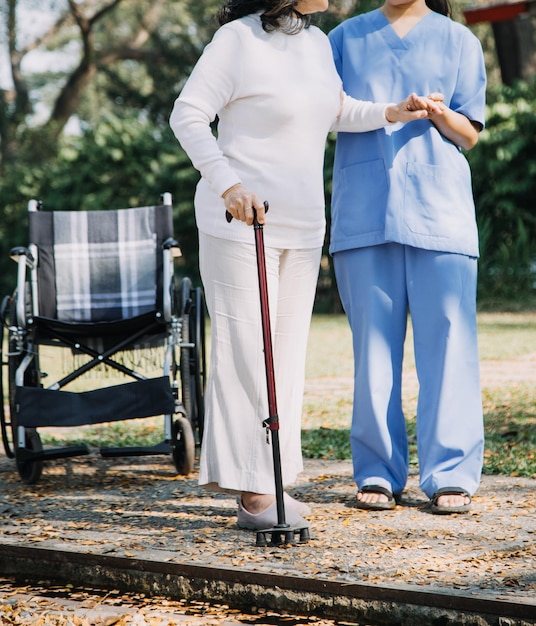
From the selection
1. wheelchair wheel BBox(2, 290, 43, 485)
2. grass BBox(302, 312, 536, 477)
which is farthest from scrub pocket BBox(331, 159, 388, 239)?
wheelchair wheel BBox(2, 290, 43, 485)

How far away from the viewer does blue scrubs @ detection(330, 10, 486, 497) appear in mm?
3445

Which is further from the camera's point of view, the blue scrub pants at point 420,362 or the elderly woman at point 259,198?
the blue scrub pants at point 420,362

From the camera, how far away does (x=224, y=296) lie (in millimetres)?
3131

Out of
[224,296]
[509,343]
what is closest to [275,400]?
[224,296]

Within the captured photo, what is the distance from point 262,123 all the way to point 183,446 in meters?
1.53

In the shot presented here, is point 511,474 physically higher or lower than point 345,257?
lower

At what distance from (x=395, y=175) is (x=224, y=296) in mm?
755

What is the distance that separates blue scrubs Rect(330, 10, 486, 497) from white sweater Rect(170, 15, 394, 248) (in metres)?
0.34

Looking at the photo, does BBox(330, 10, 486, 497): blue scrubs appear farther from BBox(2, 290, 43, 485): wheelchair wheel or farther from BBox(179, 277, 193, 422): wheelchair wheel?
BBox(2, 290, 43, 485): wheelchair wheel

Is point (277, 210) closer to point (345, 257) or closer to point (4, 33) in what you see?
point (345, 257)

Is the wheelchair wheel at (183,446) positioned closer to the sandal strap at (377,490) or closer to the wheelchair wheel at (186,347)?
the wheelchair wheel at (186,347)

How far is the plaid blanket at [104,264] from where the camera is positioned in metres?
4.70

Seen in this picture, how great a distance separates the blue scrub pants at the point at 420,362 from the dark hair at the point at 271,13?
797mm

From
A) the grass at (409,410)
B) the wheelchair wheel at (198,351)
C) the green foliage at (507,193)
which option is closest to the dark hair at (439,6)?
the wheelchair wheel at (198,351)
